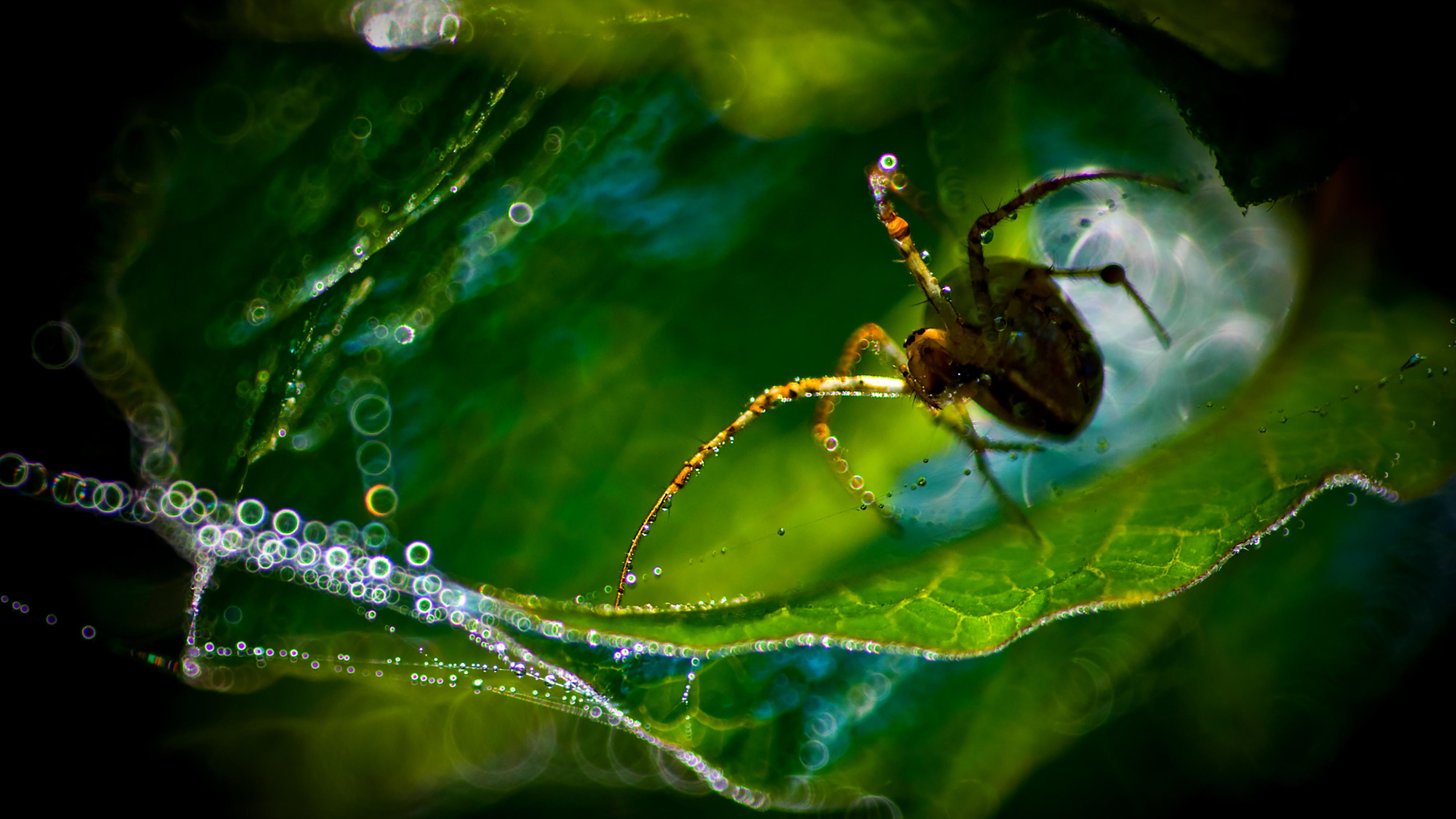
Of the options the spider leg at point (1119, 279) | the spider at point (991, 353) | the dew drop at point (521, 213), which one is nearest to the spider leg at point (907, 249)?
the spider at point (991, 353)

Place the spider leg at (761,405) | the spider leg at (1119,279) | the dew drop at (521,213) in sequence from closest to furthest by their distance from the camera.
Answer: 1. the dew drop at (521,213)
2. the spider leg at (761,405)
3. the spider leg at (1119,279)

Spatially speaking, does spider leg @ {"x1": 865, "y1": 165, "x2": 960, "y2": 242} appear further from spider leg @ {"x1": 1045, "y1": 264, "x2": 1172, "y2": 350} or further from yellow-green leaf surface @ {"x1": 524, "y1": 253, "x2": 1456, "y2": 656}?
yellow-green leaf surface @ {"x1": 524, "y1": 253, "x2": 1456, "y2": 656}

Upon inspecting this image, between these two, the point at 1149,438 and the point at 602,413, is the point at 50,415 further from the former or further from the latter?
the point at 1149,438

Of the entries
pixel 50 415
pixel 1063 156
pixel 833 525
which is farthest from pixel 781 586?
pixel 50 415

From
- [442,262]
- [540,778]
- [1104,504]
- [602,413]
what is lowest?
[540,778]

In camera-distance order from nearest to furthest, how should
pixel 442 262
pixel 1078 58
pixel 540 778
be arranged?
pixel 442 262
pixel 1078 58
pixel 540 778

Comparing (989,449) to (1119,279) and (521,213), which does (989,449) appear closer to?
(1119,279)

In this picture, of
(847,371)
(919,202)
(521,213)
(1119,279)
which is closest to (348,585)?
(521,213)

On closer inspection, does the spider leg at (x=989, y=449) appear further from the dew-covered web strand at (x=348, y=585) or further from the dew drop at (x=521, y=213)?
the dew drop at (x=521, y=213)

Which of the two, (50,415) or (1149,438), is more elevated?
(50,415)
